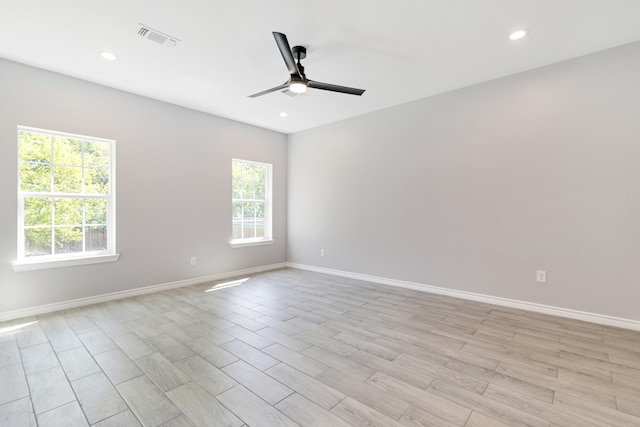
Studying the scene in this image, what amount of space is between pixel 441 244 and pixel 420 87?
2.14 m

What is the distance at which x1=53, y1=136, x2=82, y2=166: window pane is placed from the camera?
3.47 m

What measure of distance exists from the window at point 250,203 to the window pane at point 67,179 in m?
2.15

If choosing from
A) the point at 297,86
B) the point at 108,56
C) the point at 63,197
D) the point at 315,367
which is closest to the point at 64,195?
the point at 63,197

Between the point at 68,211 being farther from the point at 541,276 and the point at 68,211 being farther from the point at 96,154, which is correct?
the point at 541,276

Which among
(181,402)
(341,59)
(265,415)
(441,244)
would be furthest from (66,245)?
(441,244)

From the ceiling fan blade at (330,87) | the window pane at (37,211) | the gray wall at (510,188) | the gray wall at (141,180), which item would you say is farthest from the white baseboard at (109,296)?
the ceiling fan blade at (330,87)

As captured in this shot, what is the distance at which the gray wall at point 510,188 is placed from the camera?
2930mm

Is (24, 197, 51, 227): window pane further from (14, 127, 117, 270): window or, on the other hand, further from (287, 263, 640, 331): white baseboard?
(287, 263, 640, 331): white baseboard

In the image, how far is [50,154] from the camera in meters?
3.43

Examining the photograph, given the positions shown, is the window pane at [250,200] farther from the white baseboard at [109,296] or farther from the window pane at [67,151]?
the window pane at [67,151]

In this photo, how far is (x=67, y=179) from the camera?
3537 mm

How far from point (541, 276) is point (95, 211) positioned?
18.1 ft

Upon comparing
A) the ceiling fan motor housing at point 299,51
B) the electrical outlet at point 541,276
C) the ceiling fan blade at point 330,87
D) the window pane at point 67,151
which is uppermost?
the ceiling fan motor housing at point 299,51

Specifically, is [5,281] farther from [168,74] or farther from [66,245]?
[168,74]
